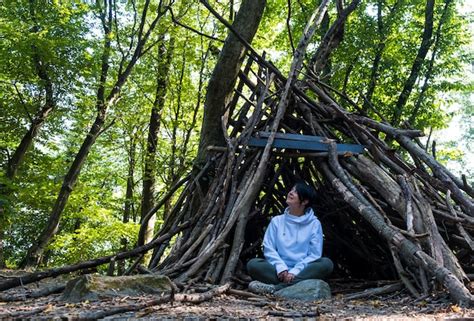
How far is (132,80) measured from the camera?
13.0 m

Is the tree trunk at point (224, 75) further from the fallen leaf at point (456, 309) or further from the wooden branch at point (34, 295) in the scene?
the fallen leaf at point (456, 309)

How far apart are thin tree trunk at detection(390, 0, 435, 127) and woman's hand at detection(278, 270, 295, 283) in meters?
7.74

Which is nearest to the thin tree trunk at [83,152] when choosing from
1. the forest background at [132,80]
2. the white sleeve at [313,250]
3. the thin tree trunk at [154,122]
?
the forest background at [132,80]

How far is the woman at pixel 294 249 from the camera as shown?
4027mm

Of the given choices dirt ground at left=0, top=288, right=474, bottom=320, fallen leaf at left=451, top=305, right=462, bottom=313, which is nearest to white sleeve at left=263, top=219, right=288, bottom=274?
dirt ground at left=0, top=288, right=474, bottom=320

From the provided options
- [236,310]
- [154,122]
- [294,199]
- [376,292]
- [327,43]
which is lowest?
[376,292]

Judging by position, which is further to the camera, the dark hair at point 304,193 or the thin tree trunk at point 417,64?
the thin tree trunk at point 417,64

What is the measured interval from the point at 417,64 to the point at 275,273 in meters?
8.57

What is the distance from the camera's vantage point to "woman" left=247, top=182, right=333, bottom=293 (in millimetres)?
4027

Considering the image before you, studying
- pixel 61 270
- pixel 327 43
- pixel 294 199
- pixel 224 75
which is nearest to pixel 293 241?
pixel 294 199

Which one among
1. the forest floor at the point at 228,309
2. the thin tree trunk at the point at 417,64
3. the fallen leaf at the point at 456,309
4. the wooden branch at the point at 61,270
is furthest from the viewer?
the thin tree trunk at the point at 417,64

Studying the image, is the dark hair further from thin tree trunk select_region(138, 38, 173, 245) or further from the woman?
thin tree trunk select_region(138, 38, 173, 245)

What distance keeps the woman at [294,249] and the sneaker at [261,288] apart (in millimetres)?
123

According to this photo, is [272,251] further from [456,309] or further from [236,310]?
[456,309]
